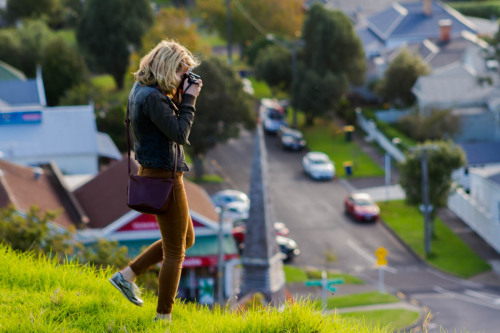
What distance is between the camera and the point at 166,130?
749 centimetres

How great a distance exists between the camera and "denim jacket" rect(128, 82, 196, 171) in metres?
7.49

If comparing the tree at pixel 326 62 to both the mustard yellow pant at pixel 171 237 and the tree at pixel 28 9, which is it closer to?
the tree at pixel 28 9

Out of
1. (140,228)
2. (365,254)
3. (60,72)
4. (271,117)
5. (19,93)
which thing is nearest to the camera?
(140,228)

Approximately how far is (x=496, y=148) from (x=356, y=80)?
15.7 metres

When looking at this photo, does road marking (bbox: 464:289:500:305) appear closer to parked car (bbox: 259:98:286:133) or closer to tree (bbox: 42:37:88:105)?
parked car (bbox: 259:98:286:133)

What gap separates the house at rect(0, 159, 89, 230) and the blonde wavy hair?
2335 cm

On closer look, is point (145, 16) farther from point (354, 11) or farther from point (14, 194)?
point (14, 194)

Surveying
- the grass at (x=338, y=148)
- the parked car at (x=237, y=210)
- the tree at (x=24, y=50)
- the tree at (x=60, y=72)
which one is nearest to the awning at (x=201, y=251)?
the parked car at (x=237, y=210)

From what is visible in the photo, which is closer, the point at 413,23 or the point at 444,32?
the point at 444,32

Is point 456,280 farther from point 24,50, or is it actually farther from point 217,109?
point 24,50

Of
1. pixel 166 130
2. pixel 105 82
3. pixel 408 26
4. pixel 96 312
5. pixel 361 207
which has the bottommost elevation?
pixel 361 207

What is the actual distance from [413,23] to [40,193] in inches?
2141

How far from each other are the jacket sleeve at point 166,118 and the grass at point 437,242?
35.1m

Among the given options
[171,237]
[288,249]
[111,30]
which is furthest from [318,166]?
[171,237]
